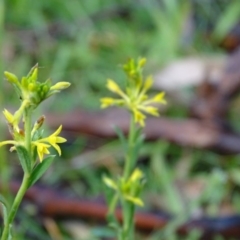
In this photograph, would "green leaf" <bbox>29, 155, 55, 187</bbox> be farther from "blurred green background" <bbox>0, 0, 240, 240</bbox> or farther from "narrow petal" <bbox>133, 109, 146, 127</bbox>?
"blurred green background" <bbox>0, 0, 240, 240</bbox>

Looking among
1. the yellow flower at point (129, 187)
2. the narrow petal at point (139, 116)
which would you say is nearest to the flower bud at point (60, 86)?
the narrow petal at point (139, 116)

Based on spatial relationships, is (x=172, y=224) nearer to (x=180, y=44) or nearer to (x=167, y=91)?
(x=167, y=91)

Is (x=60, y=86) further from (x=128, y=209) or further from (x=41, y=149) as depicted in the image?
(x=128, y=209)

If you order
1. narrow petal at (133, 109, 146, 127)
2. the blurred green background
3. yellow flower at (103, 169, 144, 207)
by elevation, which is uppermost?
the blurred green background

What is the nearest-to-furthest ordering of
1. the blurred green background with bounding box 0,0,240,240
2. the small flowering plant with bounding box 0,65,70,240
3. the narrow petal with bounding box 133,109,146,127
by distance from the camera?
the small flowering plant with bounding box 0,65,70,240 < the narrow petal with bounding box 133,109,146,127 < the blurred green background with bounding box 0,0,240,240

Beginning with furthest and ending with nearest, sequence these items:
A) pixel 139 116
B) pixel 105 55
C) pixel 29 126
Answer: pixel 105 55, pixel 139 116, pixel 29 126

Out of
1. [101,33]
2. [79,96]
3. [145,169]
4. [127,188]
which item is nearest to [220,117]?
[145,169]

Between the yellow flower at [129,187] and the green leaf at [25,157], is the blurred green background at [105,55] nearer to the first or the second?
the yellow flower at [129,187]

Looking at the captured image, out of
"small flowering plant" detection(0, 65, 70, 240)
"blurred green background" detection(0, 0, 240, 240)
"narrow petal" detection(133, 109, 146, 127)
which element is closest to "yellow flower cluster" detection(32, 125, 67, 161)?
"small flowering plant" detection(0, 65, 70, 240)

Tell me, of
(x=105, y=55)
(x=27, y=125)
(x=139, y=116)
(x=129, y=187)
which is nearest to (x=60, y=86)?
(x=27, y=125)
